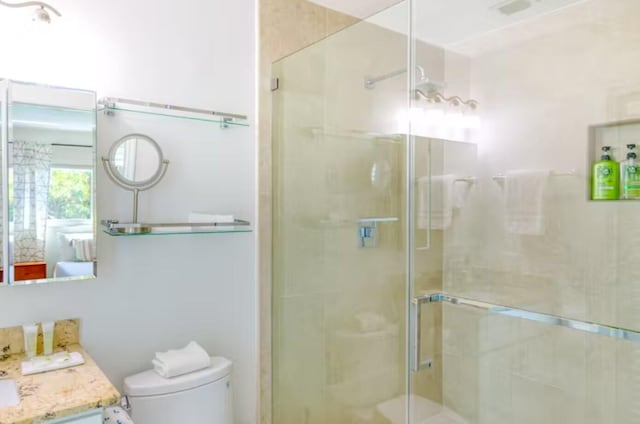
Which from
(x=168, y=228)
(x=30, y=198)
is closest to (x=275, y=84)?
(x=168, y=228)

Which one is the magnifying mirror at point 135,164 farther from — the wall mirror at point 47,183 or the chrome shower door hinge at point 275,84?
the chrome shower door hinge at point 275,84

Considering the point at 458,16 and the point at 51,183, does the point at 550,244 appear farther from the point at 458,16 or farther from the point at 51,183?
the point at 51,183

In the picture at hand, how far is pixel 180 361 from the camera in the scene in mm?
1733

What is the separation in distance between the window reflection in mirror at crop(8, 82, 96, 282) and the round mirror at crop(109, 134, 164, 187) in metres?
0.11

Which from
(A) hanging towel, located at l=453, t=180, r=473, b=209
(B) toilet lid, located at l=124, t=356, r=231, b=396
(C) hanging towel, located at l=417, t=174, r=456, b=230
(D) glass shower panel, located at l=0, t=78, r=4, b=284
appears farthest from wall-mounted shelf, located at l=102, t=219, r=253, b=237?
(A) hanging towel, located at l=453, t=180, r=473, b=209

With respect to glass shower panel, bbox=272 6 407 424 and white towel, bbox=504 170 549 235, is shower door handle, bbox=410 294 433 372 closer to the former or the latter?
glass shower panel, bbox=272 6 407 424

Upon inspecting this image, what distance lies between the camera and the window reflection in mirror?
1527 mm

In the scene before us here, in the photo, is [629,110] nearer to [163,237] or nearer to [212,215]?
[212,215]

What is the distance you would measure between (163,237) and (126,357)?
1.75 ft

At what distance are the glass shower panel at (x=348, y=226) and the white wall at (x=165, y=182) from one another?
262mm

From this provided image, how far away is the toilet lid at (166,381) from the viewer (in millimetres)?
1642

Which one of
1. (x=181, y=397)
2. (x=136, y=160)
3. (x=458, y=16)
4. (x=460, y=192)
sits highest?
(x=458, y=16)

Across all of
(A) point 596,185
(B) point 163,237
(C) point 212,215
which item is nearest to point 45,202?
(B) point 163,237

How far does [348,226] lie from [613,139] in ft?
3.94
